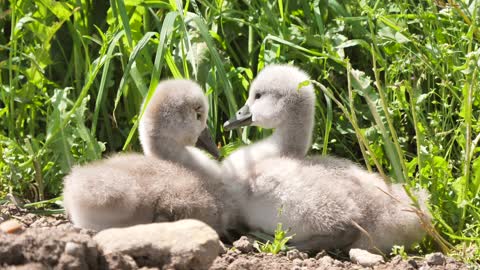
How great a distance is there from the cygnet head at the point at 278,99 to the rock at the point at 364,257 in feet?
2.77

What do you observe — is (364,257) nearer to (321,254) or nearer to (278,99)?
(321,254)

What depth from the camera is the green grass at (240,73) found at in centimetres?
581

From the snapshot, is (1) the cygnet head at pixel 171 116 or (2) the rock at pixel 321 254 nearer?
(2) the rock at pixel 321 254

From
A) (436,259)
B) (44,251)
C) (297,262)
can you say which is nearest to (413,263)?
(436,259)

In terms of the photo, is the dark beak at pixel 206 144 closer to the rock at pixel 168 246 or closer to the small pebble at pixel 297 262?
the small pebble at pixel 297 262

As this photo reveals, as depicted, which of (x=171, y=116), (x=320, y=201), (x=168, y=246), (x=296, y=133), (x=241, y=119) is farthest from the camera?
(x=241, y=119)

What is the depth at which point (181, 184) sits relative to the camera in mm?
5242

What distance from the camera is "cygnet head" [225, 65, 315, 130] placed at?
5.82 meters

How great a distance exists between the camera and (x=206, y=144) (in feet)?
19.2

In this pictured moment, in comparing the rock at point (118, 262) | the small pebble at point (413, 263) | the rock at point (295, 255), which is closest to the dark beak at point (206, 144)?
the rock at point (295, 255)

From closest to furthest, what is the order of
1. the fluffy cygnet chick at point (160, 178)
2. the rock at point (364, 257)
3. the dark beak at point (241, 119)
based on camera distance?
the fluffy cygnet chick at point (160, 178) < the rock at point (364, 257) < the dark beak at point (241, 119)

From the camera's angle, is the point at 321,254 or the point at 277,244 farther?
the point at 321,254

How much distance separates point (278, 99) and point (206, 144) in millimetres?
448

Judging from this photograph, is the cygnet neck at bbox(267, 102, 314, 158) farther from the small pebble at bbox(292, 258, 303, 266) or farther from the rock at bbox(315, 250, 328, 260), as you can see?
the small pebble at bbox(292, 258, 303, 266)
